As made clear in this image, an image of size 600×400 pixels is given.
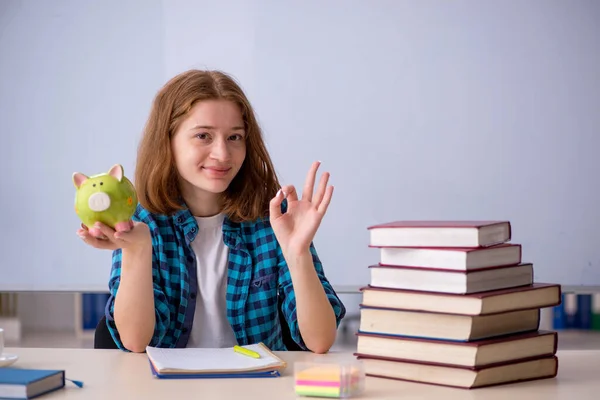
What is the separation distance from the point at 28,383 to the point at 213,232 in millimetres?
860

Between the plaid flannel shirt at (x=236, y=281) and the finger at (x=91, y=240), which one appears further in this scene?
the plaid flannel shirt at (x=236, y=281)

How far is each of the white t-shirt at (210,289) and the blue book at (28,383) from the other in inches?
25.5

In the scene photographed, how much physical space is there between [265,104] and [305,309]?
6.29 feet

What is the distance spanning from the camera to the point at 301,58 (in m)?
3.59

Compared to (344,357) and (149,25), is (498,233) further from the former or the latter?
(149,25)

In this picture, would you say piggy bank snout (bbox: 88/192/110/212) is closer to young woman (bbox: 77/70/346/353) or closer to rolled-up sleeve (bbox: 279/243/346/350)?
young woman (bbox: 77/70/346/353)

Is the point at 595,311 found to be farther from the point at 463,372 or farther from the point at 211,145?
the point at 463,372

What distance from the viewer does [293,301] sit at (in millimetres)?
1929

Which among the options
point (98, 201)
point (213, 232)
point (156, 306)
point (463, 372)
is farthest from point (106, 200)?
point (463, 372)

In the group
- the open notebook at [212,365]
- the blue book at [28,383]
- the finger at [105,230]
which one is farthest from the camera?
the finger at [105,230]

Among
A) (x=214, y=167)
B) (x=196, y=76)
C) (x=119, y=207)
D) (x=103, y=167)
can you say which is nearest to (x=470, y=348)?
(x=119, y=207)

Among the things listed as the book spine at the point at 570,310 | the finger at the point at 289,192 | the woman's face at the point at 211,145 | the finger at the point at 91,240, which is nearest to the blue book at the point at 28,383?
the finger at the point at 91,240

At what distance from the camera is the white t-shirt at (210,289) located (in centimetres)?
198

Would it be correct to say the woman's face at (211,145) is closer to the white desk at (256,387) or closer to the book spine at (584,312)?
the white desk at (256,387)
